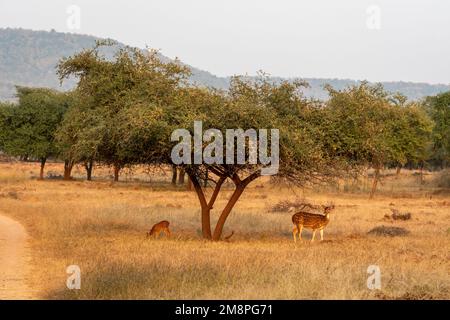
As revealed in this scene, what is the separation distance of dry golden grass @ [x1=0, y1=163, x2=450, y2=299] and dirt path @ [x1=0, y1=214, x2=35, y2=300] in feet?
1.08

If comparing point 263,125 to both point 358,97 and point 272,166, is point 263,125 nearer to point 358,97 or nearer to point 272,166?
point 272,166

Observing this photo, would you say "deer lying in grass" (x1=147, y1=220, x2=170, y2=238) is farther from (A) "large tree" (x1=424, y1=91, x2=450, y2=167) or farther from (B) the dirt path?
(A) "large tree" (x1=424, y1=91, x2=450, y2=167)

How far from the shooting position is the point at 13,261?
17688 millimetres

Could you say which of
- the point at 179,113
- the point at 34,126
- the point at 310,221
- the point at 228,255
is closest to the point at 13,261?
the point at 228,255

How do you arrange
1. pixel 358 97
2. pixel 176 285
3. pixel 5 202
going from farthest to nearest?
1. pixel 5 202
2. pixel 358 97
3. pixel 176 285

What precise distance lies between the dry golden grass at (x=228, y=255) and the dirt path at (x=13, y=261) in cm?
33

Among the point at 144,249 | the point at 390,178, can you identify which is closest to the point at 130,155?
the point at 144,249

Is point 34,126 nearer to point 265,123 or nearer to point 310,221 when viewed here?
point 310,221

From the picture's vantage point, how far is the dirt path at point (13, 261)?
1320 cm

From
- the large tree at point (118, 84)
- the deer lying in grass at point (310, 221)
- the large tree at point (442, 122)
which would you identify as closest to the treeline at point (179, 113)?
the large tree at point (118, 84)

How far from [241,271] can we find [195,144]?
24.9 ft

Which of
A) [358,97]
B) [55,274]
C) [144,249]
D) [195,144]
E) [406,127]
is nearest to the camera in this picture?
[55,274]

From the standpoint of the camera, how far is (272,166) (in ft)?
71.7

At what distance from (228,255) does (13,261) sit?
557cm
